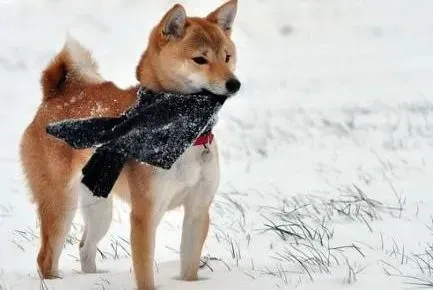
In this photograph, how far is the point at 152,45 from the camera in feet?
13.4

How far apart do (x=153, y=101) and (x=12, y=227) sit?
265 cm

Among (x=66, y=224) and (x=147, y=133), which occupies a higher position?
(x=147, y=133)

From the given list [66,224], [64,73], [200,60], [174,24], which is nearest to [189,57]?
[200,60]

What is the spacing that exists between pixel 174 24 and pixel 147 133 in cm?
59

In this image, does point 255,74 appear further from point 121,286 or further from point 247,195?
point 121,286

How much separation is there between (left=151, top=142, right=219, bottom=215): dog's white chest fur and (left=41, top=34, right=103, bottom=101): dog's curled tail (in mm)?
1262

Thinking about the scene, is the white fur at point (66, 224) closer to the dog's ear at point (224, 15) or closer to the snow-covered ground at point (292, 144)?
the snow-covered ground at point (292, 144)

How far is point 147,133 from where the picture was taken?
3875 mm

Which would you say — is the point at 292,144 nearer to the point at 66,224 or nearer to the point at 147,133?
the point at 66,224

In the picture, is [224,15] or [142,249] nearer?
[142,249]

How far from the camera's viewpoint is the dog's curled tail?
4.82 meters

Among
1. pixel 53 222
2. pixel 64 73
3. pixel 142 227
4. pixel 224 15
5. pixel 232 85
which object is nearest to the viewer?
pixel 232 85

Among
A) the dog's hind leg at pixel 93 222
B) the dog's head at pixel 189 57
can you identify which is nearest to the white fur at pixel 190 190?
the dog's head at pixel 189 57

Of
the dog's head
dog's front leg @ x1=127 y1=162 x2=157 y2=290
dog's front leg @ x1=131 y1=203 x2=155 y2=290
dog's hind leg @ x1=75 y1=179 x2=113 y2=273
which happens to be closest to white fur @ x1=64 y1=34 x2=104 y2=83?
dog's hind leg @ x1=75 y1=179 x2=113 y2=273
